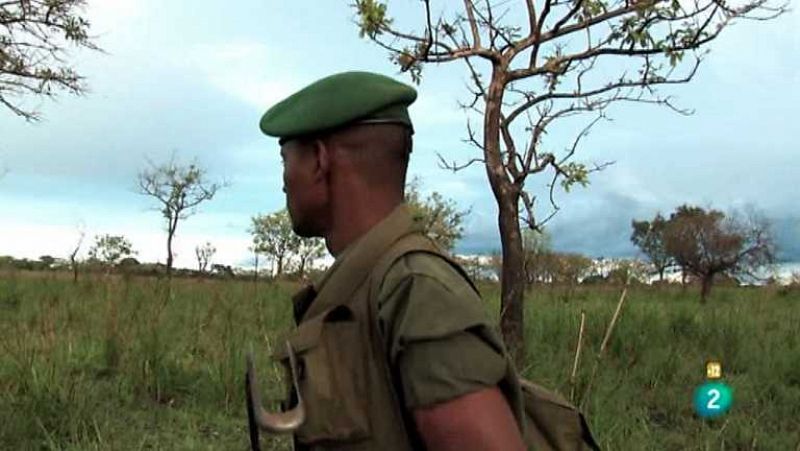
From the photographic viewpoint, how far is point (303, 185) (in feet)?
5.01

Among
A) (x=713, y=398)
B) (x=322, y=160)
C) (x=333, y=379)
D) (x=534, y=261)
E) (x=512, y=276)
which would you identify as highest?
(x=534, y=261)

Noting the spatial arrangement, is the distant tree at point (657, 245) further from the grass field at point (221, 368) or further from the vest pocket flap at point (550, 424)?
the vest pocket flap at point (550, 424)

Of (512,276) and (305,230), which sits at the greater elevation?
(512,276)

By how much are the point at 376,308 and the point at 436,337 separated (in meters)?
0.15

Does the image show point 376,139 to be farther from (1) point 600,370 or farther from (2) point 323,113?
(1) point 600,370

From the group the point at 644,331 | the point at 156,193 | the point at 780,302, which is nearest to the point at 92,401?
the point at 644,331

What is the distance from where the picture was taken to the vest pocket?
4.67 feet

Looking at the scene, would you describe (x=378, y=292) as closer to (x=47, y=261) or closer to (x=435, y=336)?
(x=435, y=336)

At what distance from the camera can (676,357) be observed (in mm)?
6887

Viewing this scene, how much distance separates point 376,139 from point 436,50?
181 inches

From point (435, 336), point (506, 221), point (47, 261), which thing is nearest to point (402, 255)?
point (435, 336)

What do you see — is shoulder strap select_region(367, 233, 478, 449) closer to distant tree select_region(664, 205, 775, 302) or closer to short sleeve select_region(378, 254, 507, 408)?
short sleeve select_region(378, 254, 507, 408)

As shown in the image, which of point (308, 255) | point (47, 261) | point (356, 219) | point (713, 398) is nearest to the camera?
point (356, 219)

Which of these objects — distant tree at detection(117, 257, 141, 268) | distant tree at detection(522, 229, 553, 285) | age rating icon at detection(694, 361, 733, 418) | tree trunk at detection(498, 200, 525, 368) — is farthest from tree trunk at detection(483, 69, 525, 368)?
distant tree at detection(522, 229, 553, 285)
